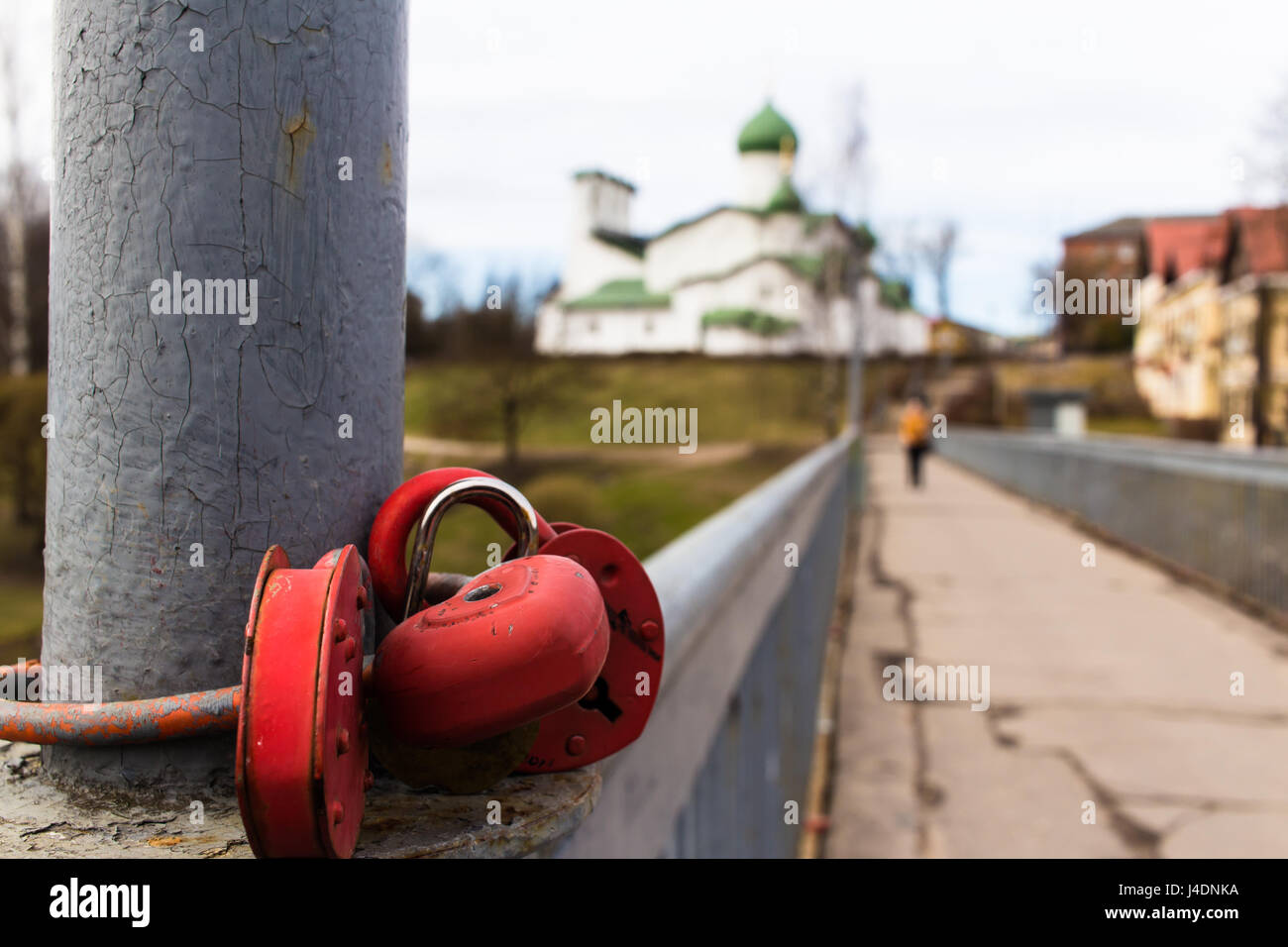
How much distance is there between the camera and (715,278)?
78312mm

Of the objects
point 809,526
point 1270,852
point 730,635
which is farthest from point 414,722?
point 809,526

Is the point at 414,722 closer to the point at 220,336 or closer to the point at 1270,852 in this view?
the point at 220,336

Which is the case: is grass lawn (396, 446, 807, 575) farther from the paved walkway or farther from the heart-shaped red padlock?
the heart-shaped red padlock

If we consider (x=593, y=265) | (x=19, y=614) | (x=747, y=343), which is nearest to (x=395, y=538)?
(x=19, y=614)

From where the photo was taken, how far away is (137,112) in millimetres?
924

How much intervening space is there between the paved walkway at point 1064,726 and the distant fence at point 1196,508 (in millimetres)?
392

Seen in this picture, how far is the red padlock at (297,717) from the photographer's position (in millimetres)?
757

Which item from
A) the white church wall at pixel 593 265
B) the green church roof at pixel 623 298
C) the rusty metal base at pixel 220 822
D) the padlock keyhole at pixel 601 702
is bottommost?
the rusty metal base at pixel 220 822

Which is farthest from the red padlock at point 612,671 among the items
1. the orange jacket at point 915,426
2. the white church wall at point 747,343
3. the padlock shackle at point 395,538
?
the white church wall at point 747,343

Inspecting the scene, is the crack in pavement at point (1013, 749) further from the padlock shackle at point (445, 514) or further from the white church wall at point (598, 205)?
the white church wall at point (598, 205)

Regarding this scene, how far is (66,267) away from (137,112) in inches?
5.9

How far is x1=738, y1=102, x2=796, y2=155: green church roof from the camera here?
69.9 m

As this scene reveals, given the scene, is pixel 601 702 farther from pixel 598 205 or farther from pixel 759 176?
pixel 598 205
